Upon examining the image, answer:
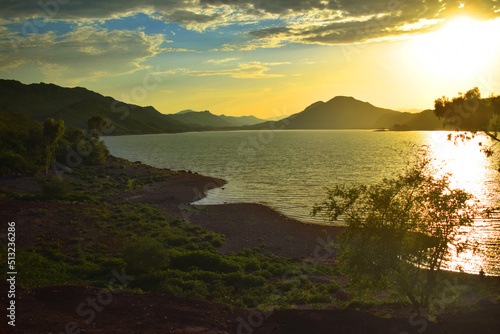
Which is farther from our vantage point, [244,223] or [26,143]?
[26,143]

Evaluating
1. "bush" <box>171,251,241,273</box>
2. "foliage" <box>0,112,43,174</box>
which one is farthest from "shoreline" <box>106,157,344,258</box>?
"foliage" <box>0,112,43,174</box>

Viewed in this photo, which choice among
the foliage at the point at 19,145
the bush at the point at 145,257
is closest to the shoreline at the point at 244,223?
the bush at the point at 145,257

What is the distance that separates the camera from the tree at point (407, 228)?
526 inches

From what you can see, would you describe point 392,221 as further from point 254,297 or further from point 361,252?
point 254,297

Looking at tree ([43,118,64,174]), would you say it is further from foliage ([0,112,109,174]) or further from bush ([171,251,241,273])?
bush ([171,251,241,273])

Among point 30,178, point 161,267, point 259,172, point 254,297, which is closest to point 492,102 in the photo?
point 254,297

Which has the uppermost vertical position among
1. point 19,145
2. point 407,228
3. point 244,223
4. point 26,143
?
point 26,143

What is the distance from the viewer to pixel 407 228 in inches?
539

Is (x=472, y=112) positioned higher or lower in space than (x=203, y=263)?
higher

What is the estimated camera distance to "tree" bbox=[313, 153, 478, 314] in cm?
1337

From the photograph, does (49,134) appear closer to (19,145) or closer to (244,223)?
(19,145)

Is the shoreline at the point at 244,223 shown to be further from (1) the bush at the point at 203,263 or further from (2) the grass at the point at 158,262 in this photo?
(1) the bush at the point at 203,263

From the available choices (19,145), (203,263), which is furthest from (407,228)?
(19,145)

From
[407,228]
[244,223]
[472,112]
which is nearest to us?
[407,228]
